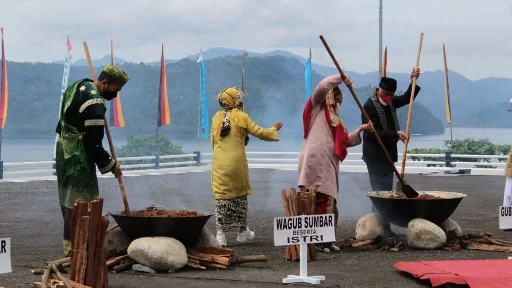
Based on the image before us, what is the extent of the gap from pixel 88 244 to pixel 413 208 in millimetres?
4208

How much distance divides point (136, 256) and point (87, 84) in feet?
5.23

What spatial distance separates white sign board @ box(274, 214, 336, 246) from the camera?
25.7 ft

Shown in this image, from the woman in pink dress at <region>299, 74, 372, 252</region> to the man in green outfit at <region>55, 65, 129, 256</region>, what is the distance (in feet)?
8.05

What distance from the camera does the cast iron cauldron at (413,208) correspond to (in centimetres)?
1000

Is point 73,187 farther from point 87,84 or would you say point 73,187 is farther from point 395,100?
point 395,100

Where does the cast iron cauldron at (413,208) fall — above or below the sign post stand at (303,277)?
above

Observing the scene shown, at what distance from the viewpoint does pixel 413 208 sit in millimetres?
10055

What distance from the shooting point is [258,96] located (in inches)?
1431

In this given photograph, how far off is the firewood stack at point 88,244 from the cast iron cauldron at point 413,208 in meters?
3.89

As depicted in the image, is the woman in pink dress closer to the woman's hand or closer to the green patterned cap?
the woman's hand

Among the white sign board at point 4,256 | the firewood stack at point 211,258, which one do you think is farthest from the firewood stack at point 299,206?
the white sign board at point 4,256

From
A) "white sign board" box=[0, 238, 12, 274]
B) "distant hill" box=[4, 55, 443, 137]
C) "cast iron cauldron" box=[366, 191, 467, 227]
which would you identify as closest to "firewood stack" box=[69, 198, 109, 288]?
"white sign board" box=[0, 238, 12, 274]

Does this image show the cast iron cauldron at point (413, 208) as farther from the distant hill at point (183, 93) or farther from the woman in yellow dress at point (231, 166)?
the distant hill at point (183, 93)

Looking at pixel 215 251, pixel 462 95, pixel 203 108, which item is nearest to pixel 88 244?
pixel 215 251
